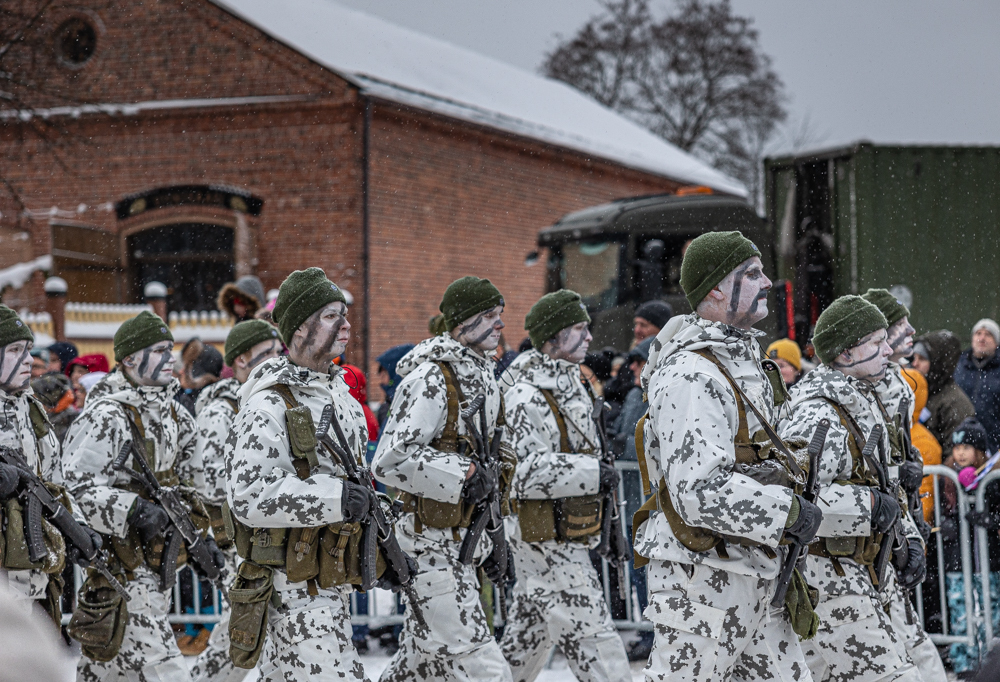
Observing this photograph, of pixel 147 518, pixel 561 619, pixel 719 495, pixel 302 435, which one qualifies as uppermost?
pixel 302 435

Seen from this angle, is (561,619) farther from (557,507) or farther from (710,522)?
(710,522)

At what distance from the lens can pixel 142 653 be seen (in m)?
4.93

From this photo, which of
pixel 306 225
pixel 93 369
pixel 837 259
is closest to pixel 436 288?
pixel 306 225

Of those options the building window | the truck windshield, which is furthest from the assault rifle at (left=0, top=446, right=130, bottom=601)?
the building window

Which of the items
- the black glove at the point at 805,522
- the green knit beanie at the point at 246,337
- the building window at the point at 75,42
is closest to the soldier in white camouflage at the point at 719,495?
the black glove at the point at 805,522

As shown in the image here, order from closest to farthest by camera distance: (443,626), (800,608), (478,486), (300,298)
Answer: (800,608)
(300,298)
(443,626)
(478,486)

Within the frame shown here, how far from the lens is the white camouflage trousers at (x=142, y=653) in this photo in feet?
16.1

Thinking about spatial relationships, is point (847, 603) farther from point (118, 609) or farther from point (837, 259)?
point (837, 259)

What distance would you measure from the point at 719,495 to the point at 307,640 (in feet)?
5.02

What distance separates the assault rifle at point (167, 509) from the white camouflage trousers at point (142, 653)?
0.12 metres

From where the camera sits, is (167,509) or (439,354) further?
(167,509)

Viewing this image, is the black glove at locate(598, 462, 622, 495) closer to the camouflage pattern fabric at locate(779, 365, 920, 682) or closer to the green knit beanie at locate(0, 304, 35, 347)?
the camouflage pattern fabric at locate(779, 365, 920, 682)

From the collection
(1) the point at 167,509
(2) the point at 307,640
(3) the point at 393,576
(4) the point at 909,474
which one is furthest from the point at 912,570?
(1) the point at 167,509

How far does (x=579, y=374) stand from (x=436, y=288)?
13.4 m
